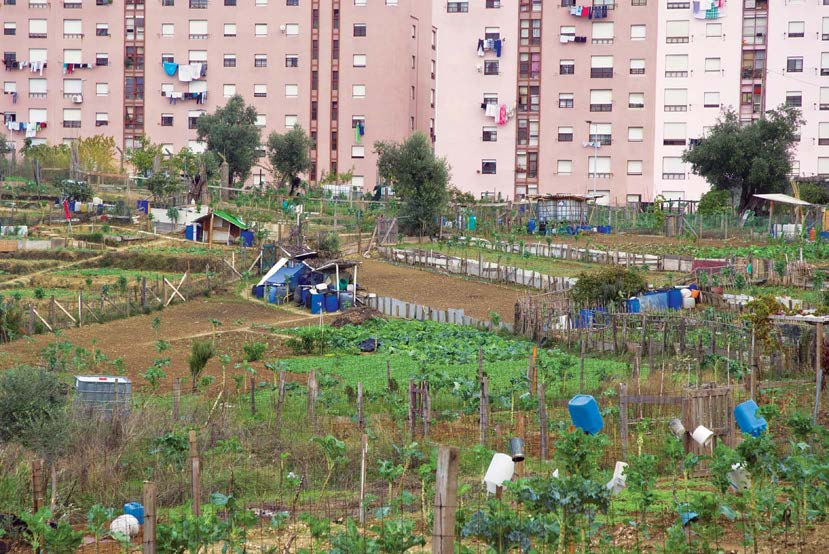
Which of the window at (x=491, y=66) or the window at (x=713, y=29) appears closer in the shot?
the window at (x=713, y=29)

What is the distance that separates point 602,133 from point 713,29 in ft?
27.4

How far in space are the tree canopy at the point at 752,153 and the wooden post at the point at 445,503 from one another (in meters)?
50.9

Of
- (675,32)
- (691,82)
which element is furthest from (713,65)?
(675,32)

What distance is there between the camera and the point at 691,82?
74.4 m

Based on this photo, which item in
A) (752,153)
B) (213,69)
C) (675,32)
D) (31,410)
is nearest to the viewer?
(31,410)

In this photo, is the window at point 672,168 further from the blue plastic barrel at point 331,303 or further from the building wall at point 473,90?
the blue plastic barrel at point 331,303

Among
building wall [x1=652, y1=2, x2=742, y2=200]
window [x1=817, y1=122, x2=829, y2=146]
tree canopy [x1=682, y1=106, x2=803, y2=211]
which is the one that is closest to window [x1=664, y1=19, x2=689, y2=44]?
building wall [x1=652, y1=2, x2=742, y2=200]

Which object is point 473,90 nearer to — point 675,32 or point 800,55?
point 675,32

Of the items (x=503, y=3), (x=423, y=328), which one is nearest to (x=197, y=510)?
(x=423, y=328)

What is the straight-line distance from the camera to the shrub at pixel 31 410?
16.1 meters

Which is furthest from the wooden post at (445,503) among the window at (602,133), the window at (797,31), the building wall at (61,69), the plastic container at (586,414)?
the building wall at (61,69)

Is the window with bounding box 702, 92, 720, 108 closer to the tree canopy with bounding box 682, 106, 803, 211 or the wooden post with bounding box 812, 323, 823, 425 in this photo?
the tree canopy with bounding box 682, 106, 803, 211

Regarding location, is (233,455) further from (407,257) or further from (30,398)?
(407,257)

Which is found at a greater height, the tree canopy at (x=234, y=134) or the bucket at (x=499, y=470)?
the tree canopy at (x=234, y=134)
